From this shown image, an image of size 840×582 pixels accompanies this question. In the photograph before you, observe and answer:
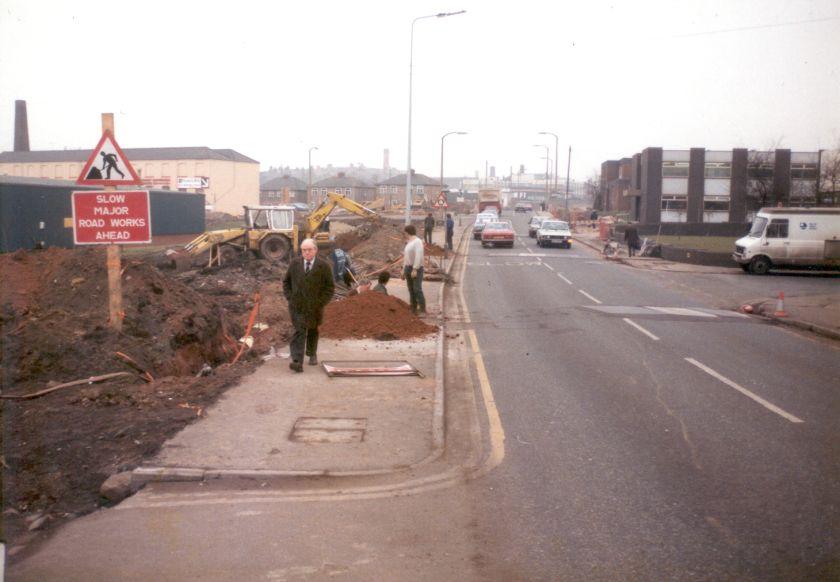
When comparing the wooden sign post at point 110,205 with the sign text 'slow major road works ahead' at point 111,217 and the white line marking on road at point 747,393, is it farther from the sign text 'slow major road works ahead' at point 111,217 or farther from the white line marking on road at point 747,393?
the white line marking on road at point 747,393

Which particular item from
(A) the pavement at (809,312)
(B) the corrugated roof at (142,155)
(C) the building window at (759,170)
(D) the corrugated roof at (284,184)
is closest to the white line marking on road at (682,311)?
(A) the pavement at (809,312)

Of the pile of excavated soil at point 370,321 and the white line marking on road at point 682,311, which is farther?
the white line marking on road at point 682,311

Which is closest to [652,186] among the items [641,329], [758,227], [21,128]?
[758,227]

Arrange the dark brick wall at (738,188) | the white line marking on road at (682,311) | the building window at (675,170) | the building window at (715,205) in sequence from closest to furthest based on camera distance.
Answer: the white line marking on road at (682,311) < the dark brick wall at (738,188) < the building window at (715,205) < the building window at (675,170)

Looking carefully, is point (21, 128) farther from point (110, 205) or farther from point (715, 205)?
point (715, 205)

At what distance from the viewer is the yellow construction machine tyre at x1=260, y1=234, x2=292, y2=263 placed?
95.8 ft

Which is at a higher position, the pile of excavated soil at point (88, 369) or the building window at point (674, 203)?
the building window at point (674, 203)

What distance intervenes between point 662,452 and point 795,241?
26.0 m

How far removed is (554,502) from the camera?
20.2 feet

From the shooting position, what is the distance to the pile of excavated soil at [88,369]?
260 inches

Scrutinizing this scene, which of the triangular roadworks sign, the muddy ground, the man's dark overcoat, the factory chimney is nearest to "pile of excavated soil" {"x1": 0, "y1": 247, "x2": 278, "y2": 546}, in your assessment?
the muddy ground

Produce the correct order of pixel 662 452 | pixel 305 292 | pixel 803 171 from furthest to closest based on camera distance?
pixel 803 171 < pixel 305 292 < pixel 662 452

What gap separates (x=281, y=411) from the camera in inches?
339

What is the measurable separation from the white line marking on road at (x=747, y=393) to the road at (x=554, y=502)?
0.05m
